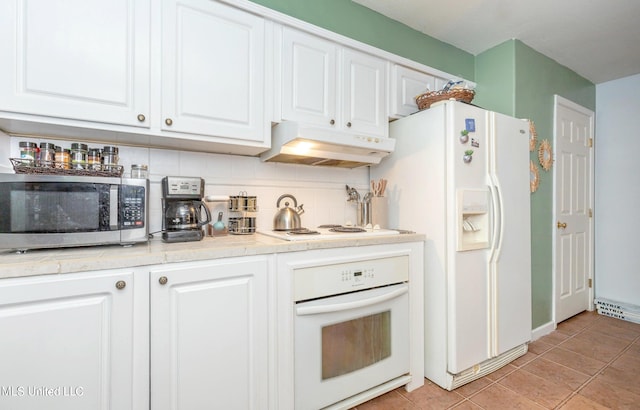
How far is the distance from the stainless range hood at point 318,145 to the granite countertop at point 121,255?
56cm

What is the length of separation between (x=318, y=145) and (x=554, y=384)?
2.09 metres

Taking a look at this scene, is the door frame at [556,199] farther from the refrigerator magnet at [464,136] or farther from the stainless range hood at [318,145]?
the stainless range hood at [318,145]

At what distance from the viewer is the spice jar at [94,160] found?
1.33m

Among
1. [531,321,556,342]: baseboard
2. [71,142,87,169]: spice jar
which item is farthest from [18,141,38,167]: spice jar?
[531,321,556,342]: baseboard

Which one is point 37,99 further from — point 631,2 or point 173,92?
point 631,2

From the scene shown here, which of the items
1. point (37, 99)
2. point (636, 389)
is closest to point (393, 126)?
point (37, 99)

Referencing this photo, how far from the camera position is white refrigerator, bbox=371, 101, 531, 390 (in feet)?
5.80

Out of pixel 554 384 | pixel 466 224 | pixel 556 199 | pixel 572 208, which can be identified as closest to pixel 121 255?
pixel 466 224

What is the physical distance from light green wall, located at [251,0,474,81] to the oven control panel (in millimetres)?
1590

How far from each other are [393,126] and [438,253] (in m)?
0.96

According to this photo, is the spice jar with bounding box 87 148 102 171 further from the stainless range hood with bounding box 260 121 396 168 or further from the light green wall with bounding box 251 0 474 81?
the light green wall with bounding box 251 0 474 81

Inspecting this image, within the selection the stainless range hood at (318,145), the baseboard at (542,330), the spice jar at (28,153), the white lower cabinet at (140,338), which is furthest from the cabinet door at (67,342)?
the baseboard at (542,330)

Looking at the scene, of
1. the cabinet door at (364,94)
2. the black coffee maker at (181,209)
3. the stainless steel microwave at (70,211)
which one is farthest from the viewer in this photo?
the cabinet door at (364,94)

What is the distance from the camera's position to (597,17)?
2.17m
